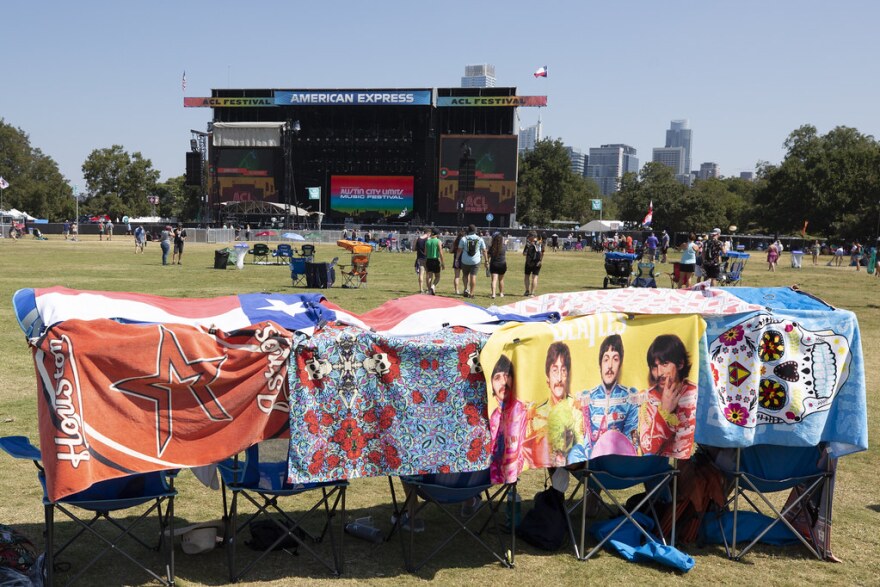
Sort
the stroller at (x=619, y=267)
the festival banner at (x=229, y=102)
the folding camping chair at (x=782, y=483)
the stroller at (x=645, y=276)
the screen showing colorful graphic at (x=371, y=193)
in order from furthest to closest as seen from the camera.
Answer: the festival banner at (x=229, y=102)
the screen showing colorful graphic at (x=371, y=193)
the stroller at (x=619, y=267)
the stroller at (x=645, y=276)
the folding camping chair at (x=782, y=483)

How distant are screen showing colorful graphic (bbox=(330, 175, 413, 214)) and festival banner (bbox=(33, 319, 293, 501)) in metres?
70.7

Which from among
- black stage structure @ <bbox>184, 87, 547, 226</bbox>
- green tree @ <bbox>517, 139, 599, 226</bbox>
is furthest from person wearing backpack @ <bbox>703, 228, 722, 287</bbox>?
green tree @ <bbox>517, 139, 599, 226</bbox>

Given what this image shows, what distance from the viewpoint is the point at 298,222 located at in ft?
242

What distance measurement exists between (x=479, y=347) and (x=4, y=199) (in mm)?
111373

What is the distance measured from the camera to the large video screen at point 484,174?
72375 mm

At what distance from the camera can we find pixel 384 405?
5363mm

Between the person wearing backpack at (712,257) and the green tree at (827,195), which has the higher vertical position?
the green tree at (827,195)

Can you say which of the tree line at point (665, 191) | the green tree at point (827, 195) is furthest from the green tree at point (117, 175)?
the green tree at point (827, 195)

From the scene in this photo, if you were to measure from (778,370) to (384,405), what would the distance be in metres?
2.96

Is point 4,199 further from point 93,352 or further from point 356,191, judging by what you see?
point 93,352

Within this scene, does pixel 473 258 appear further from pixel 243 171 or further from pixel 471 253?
pixel 243 171

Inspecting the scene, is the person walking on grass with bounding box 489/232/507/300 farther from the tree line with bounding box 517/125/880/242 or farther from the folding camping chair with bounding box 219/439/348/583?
the tree line with bounding box 517/125/880/242

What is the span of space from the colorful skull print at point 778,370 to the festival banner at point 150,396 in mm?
3210

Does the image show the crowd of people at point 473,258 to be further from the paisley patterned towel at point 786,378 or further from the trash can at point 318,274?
the paisley patterned towel at point 786,378
